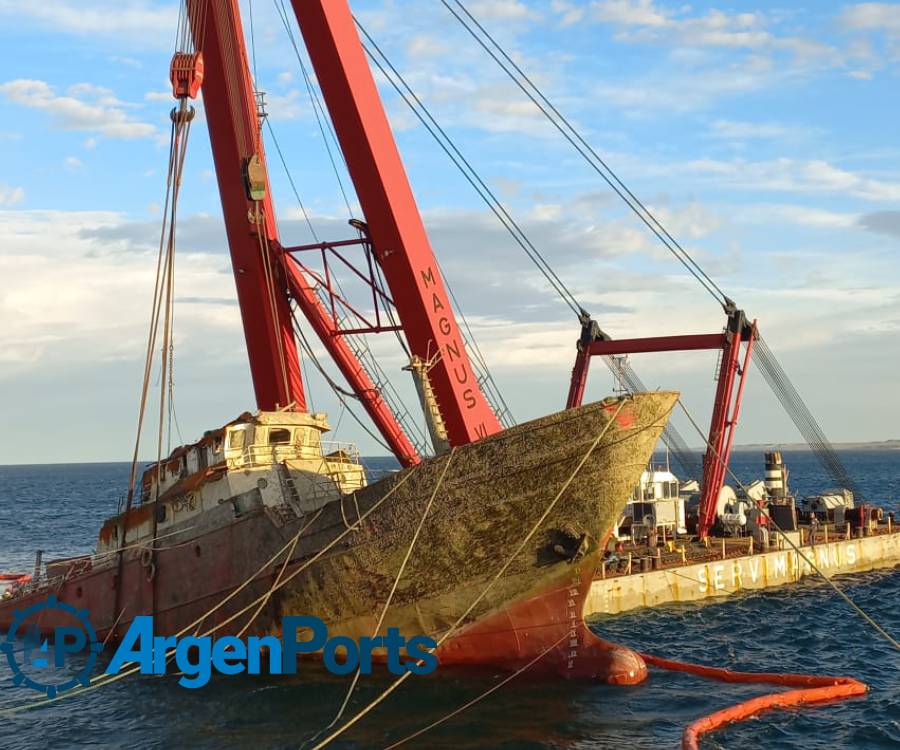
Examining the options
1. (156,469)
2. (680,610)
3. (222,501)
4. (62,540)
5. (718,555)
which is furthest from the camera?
(62,540)

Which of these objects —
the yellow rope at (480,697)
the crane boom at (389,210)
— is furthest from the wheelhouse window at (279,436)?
the yellow rope at (480,697)

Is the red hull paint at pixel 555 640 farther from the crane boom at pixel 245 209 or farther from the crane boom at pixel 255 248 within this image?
the crane boom at pixel 245 209

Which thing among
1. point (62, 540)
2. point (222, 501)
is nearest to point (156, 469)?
point (222, 501)

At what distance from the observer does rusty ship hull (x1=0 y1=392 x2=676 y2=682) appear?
71.4 ft

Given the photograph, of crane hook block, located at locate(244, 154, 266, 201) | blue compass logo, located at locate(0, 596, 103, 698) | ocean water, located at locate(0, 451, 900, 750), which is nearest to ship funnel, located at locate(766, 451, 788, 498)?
ocean water, located at locate(0, 451, 900, 750)

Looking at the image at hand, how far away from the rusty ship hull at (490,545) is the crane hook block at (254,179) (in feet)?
32.5

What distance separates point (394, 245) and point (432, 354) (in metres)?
3.11

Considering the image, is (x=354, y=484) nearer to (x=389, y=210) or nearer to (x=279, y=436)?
(x=279, y=436)

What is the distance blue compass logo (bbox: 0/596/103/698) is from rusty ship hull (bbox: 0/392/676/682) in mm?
6978

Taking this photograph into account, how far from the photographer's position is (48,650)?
3144 cm

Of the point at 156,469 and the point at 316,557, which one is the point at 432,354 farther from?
the point at 156,469

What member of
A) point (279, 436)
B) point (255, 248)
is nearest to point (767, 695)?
point (279, 436)

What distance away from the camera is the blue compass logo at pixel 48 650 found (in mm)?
26812

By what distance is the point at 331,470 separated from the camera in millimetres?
27016
